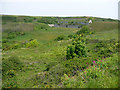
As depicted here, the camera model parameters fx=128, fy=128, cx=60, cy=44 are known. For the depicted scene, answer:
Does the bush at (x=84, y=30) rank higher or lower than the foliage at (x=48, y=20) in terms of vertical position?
lower

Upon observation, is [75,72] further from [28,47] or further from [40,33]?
[28,47]

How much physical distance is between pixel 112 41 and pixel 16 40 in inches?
403

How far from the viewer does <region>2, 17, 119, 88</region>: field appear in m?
4.46

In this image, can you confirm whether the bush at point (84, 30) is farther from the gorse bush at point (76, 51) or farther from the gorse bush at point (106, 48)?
the gorse bush at point (76, 51)

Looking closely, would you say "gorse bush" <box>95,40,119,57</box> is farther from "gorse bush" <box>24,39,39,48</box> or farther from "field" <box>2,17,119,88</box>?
"gorse bush" <box>24,39,39,48</box>

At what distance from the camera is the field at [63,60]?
4457 millimetres

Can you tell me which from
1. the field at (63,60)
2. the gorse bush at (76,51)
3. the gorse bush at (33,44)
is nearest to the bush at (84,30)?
the field at (63,60)

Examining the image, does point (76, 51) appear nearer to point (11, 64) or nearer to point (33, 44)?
point (11, 64)

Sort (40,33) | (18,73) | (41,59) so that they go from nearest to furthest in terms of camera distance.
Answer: (18,73), (41,59), (40,33)

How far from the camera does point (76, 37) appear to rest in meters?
9.60

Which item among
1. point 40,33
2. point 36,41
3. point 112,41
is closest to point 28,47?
point 36,41

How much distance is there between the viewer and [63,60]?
738cm

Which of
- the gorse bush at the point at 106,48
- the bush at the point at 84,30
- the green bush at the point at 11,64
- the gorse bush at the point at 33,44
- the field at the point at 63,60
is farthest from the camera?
the gorse bush at the point at 33,44

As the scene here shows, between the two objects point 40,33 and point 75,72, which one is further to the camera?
point 40,33
